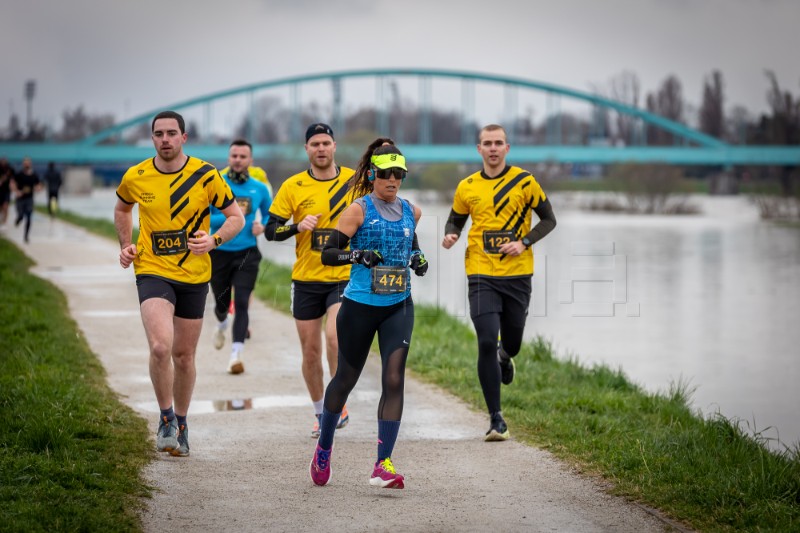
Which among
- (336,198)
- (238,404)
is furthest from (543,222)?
(238,404)

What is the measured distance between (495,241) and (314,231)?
1.28 m

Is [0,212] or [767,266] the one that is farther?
[0,212]

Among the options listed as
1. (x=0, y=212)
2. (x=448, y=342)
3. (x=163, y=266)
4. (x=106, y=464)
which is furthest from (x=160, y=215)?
(x=0, y=212)

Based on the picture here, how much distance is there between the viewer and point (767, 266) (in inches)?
1075

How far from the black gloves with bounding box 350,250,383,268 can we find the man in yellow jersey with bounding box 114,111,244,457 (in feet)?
3.95

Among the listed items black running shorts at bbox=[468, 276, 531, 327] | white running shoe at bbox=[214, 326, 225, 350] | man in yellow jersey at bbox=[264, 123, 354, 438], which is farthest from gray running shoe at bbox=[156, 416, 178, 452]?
white running shoe at bbox=[214, 326, 225, 350]

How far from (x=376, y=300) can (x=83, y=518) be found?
1930 mm

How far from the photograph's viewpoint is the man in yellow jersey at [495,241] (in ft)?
25.4

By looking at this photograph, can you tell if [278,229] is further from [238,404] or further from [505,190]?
[238,404]

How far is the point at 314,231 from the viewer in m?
7.64

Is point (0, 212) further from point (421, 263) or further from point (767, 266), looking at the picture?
point (421, 263)

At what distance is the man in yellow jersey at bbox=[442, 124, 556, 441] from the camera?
7738 mm

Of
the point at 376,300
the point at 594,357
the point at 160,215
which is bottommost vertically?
the point at 594,357

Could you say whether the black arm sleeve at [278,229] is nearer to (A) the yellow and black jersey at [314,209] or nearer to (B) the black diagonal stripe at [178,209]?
(A) the yellow and black jersey at [314,209]
